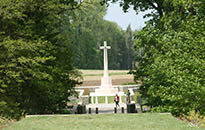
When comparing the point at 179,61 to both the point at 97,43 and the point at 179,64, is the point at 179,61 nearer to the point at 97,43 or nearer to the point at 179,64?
the point at 179,64

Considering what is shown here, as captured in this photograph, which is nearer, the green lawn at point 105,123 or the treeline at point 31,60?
the green lawn at point 105,123

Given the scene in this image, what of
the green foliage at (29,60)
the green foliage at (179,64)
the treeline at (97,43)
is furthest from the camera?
the treeline at (97,43)

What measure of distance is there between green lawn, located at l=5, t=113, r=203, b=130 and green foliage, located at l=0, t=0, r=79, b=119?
10.3 ft

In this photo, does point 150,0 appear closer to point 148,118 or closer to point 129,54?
point 148,118

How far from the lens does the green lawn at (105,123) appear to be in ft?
31.5

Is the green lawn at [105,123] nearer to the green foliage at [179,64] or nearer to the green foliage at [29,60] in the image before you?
the green foliage at [179,64]

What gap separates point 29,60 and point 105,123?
5.88m

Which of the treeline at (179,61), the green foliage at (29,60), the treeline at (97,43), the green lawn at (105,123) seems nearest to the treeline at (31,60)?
the green foliage at (29,60)

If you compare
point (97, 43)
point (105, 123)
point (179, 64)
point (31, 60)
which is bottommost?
point (105, 123)

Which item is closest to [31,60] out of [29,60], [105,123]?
[29,60]

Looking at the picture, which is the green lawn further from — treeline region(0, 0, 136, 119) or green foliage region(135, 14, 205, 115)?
treeline region(0, 0, 136, 119)

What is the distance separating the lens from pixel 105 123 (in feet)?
34.5

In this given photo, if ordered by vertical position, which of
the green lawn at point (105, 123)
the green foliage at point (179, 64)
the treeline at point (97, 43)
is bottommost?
the green lawn at point (105, 123)

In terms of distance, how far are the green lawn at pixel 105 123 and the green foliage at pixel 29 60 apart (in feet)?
10.3
